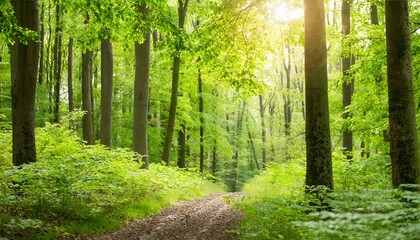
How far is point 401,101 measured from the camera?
6.37 m

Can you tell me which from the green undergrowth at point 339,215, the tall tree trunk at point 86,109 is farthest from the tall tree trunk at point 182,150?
the green undergrowth at point 339,215

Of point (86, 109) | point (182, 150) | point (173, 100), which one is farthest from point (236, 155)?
point (173, 100)

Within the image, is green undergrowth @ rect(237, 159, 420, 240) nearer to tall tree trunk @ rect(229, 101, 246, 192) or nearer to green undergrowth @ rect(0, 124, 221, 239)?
green undergrowth @ rect(0, 124, 221, 239)

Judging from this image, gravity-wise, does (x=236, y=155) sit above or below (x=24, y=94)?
below

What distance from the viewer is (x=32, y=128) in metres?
8.89

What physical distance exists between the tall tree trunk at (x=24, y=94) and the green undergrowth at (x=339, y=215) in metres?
5.48

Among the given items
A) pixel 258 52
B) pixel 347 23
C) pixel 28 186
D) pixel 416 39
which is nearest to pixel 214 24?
pixel 258 52

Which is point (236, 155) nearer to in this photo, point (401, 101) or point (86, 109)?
point (86, 109)

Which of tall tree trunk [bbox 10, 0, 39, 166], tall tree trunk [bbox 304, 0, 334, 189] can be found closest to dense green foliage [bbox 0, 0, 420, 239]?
tall tree trunk [bbox 10, 0, 39, 166]

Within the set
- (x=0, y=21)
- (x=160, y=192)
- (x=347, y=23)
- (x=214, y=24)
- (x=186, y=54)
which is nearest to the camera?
(x=0, y=21)

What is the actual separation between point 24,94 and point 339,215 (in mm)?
7653

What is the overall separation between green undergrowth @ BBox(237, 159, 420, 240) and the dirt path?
63cm

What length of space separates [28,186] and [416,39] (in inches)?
393

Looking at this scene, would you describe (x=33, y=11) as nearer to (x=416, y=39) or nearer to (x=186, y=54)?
(x=186, y=54)
